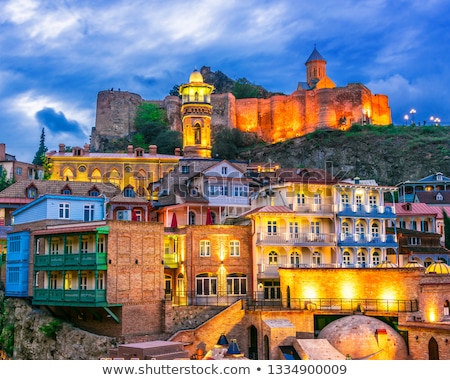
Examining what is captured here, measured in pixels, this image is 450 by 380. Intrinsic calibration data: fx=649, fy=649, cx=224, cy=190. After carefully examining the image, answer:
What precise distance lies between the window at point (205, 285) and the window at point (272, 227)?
16.0ft

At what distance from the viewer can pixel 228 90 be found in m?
117

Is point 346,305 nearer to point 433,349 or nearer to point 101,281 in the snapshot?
point 433,349

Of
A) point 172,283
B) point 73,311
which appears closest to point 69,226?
point 73,311

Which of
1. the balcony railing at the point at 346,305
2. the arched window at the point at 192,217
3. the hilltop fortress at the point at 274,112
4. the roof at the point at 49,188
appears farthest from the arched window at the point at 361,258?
the hilltop fortress at the point at 274,112

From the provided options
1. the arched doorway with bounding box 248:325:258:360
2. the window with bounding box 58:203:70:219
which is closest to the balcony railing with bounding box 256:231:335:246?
the arched doorway with bounding box 248:325:258:360

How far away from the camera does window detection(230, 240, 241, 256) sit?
138 ft

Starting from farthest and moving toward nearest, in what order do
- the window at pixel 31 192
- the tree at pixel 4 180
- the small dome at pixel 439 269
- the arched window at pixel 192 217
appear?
the tree at pixel 4 180, the window at pixel 31 192, the arched window at pixel 192 217, the small dome at pixel 439 269

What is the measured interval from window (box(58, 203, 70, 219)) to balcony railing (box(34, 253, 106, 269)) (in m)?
2.93

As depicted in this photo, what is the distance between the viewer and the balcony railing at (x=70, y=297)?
34750 millimetres

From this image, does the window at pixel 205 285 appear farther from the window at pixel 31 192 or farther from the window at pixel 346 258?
the window at pixel 31 192

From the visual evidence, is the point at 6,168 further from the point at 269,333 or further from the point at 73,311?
the point at 269,333

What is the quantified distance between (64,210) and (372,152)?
54139 millimetres

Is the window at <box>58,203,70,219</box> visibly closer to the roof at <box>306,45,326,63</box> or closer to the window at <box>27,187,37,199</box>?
the window at <box>27,187,37,199</box>

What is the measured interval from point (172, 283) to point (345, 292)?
37.8 ft
